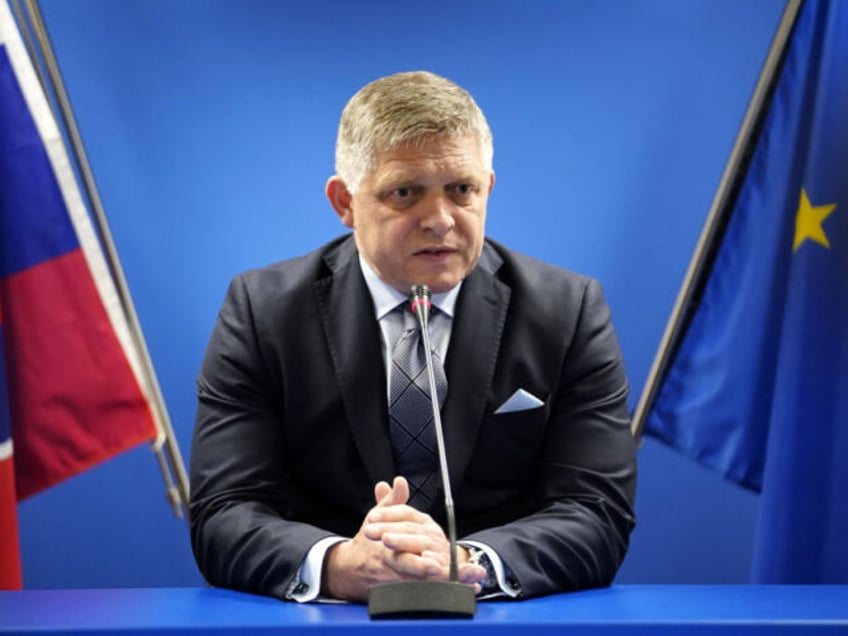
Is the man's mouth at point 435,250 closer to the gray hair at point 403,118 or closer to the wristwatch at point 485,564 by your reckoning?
the gray hair at point 403,118

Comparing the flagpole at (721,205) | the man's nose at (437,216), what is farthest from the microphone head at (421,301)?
the flagpole at (721,205)

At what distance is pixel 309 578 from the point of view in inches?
68.3

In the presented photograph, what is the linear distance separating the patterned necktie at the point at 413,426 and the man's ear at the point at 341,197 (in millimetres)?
295

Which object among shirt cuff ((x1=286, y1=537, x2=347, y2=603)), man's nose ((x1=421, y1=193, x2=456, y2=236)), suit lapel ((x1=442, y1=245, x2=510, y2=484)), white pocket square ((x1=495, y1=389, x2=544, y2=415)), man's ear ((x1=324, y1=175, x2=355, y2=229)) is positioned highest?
→ man's ear ((x1=324, y1=175, x2=355, y2=229))

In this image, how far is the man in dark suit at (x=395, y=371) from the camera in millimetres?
2025

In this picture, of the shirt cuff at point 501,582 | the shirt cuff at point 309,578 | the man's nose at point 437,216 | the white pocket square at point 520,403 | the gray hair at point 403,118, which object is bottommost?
the shirt cuff at point 501,582

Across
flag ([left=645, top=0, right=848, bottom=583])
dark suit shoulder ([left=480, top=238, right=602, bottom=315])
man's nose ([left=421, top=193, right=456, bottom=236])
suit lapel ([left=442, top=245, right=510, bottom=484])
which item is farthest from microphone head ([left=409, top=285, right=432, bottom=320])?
flag ([left=645, top=0, right=848, bottom=583])

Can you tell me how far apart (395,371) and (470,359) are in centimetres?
15

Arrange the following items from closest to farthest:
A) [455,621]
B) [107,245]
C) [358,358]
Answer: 1. [455,621]
2. [358,358]
3. [107,245]

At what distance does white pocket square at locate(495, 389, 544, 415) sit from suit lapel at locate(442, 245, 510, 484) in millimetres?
42

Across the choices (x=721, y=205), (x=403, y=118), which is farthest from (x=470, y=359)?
(x=721, y=205)

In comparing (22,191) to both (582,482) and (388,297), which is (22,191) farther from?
(582,482)

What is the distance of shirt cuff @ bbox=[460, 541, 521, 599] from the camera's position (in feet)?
5.57

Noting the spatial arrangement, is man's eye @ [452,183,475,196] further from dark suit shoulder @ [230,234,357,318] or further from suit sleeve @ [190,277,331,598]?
suit sleeve @ [190,277,331,598]
